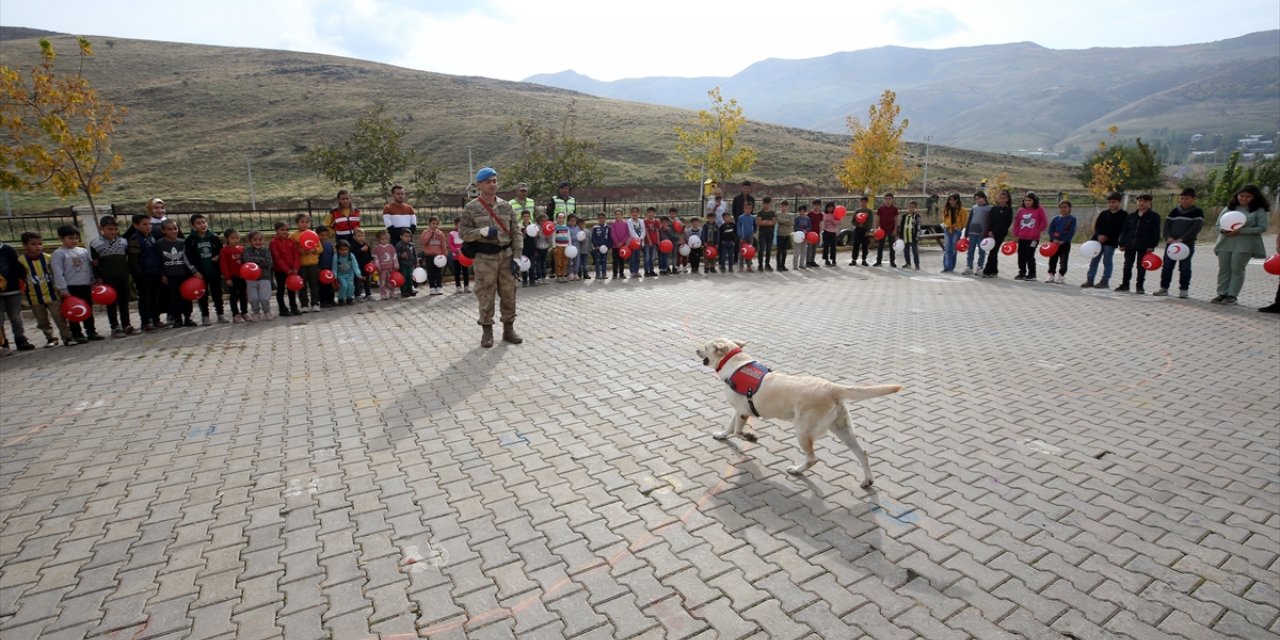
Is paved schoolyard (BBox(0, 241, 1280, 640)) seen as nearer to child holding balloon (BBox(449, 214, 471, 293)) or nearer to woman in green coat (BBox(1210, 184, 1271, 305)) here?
woman in green coat (BBox(1210, 184, 1271, 305))

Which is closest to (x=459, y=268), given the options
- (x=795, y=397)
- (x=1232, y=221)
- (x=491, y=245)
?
(x=491, y=245)

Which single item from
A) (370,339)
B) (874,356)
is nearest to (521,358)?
(370,339)

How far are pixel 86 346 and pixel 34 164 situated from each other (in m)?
6.57

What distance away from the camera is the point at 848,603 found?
10.5 feet

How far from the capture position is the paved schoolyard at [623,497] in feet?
10.4

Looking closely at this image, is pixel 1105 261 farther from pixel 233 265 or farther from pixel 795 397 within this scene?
pixel 233 265

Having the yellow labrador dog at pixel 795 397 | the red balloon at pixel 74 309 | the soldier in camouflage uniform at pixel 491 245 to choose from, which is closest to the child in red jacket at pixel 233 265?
the red balloon at pixel 74 309

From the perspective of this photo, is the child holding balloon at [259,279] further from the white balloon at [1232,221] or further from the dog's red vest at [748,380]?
the white balloon at [1232,221]

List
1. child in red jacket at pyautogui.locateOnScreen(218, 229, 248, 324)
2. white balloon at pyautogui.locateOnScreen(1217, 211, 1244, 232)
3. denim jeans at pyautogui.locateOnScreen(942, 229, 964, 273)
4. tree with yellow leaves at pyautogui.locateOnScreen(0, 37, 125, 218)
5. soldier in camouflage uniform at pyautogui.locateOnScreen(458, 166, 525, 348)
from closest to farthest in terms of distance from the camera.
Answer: soldier in camouflage uniform at pyautogui.locateOnScreen(458, 166, 525, 348) → child in red jacket at pyautogui.locateOnScreen(218, 229, 248, 324) → white balloon at pyautogui.locateOnScreen(1217, 211, 1244, 232) → tree with yellow leaves at pyautogui.locateOnScreen(0, 37, 125, 218) → denim jeans at pyautogui.locateOnScreen(942, 229, 964, 273)

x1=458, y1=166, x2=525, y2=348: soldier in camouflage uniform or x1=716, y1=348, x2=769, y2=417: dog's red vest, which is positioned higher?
x1=458, y1=166, x2=525, y2=348: soldier in camouflage uniform

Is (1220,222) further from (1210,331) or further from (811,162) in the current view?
(811,162)

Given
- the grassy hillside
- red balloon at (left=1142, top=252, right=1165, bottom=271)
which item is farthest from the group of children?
the grassy hillside

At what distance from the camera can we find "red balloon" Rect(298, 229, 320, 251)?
10.6 metres

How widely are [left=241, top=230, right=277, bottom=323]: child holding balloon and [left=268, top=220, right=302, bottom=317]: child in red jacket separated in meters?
0.11
